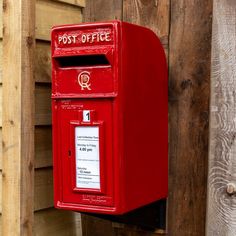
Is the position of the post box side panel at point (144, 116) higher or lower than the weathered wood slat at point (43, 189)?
higher

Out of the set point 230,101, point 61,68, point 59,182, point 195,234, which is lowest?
point 195,234

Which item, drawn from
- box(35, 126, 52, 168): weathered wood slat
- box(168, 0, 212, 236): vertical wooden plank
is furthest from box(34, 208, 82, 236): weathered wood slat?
box(168, 0, 212, 236): vertical wooden plank

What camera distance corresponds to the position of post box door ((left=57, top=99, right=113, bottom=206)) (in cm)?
249

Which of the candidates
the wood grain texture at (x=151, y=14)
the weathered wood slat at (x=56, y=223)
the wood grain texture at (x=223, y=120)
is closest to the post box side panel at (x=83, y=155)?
the weathered wood slat at (x=56, y=223)

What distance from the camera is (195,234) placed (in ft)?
9.14

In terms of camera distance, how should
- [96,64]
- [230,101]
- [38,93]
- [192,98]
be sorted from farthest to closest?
[38,93] → [192,98] → [96,64] → [230,101]

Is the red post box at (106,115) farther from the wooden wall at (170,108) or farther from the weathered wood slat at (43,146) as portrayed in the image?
the weathered wood slat at (43,146)

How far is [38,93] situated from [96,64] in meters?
0.51

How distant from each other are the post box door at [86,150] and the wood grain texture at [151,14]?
0.61m

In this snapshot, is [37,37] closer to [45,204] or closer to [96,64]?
[96,64]

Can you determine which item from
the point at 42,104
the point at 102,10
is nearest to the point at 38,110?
the point at 42,104

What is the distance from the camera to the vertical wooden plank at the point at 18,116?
278cm

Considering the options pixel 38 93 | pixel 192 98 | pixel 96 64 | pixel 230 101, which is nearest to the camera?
pixel 230 101

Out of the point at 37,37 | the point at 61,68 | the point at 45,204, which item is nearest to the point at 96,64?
the point at 61,68
